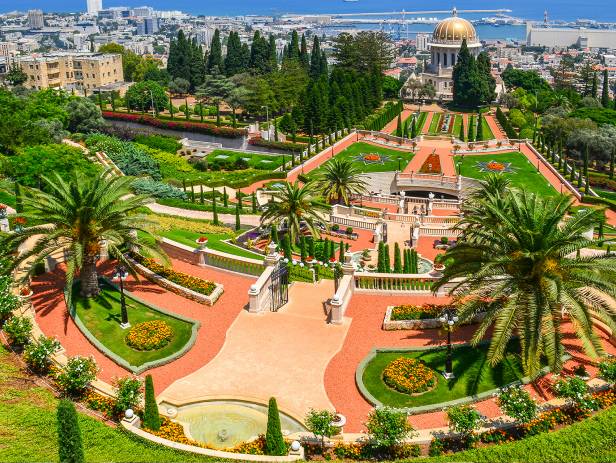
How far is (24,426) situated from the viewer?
879 inches

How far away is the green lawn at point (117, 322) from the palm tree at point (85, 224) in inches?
31.7

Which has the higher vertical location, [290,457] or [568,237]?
[568,237]

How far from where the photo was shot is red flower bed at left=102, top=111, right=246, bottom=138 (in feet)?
303

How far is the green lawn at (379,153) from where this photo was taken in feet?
251

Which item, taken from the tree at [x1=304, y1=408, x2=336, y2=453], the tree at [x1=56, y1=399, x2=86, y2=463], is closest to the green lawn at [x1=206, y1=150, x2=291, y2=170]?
the tree at [x1=304, y1=408, x2=336, y2=453]

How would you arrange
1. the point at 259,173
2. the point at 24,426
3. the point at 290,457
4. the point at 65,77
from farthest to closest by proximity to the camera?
the point at 65,77 → the point at 259,173 → the point at 24,426 → the point at 290,457

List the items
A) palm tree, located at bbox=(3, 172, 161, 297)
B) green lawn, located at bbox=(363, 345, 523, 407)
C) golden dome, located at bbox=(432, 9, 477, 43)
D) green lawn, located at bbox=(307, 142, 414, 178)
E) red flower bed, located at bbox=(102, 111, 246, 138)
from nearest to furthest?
1. green lawn, located at bbox=(363, 345, 523, 407)
2. palm tree, located at bbox=(3, 172, 161, 297)
3. green lawn, located at bbox=(307, 142, 414, 178)
4. red flower bed, located at bbox=(102, 111, 246, 138)
5. golden dome, located at bbox=(432, 9, 477, 43)

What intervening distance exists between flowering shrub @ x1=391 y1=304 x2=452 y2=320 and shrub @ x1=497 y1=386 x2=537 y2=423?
334 inches

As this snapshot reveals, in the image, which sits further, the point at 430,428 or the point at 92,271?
the point at 92,271

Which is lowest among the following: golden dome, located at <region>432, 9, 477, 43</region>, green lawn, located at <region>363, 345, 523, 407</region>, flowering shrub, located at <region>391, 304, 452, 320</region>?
green lawn, located at <region>363, 345, 523, 407</region>

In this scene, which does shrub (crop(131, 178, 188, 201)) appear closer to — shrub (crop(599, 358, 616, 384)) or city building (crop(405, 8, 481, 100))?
shrub (crop(599, 358, 616, 384))

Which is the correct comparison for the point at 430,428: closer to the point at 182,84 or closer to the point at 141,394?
the point at 141,394

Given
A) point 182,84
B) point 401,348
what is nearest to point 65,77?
point 182,84

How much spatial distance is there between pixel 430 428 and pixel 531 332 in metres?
5.24
